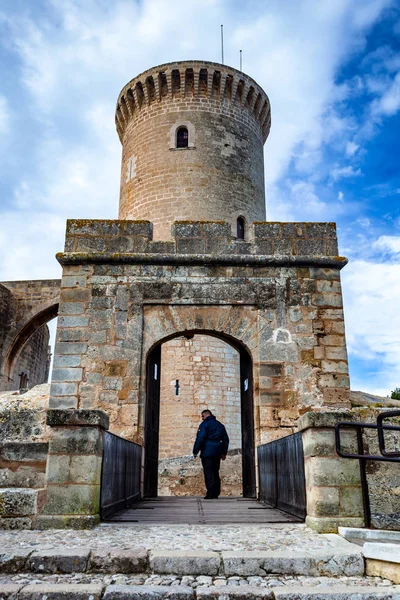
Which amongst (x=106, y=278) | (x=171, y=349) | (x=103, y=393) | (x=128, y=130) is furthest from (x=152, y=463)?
(x=128, y=130)

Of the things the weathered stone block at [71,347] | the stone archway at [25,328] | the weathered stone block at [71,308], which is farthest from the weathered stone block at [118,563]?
the stone archway at [25,328]

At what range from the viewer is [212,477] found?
787 cm

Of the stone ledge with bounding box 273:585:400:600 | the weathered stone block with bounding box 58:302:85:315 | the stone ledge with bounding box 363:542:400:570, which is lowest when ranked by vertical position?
the stone ledge with bounding box 273:585:400:600

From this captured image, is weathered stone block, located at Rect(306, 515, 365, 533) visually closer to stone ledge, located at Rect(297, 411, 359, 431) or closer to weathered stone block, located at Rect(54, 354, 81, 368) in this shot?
stone ledge, located at Rect(297, 411, 359, 431)

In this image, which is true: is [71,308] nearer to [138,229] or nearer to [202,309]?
[138,229]

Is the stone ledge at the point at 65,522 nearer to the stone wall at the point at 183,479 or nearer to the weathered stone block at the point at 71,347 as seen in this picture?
the weathered stone block at the point at 71,347

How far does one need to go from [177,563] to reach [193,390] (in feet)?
36.2

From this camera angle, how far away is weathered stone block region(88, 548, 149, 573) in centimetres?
324

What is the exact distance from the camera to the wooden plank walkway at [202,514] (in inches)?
185

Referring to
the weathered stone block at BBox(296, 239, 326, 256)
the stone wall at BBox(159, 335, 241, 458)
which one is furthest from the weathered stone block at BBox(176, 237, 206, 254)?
the stone wall at BBox(159, 335, 241, 458)

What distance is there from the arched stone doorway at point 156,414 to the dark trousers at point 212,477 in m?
0.44

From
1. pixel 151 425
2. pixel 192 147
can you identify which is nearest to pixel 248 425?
pixel 151 425

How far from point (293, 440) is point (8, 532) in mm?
2545

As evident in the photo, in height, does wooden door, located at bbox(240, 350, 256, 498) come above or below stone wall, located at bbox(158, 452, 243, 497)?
above
